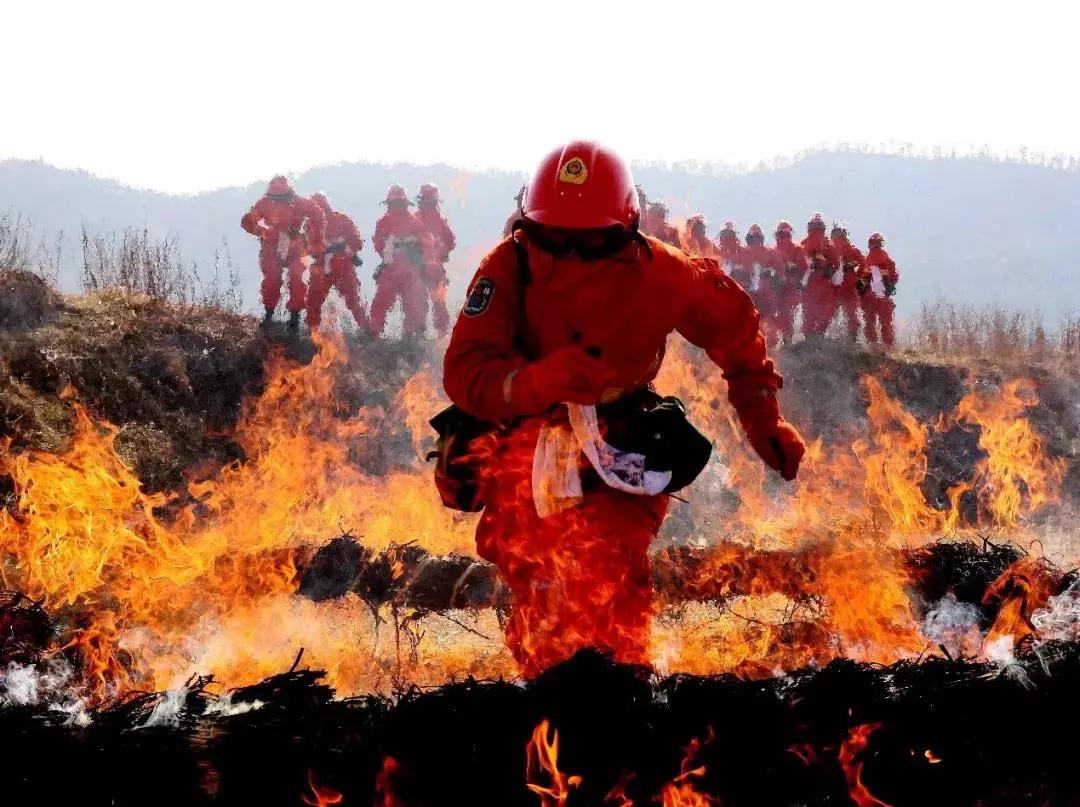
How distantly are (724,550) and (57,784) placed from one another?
4.07 meters

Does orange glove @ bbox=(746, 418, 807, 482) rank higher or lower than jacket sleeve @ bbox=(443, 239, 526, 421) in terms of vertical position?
lower

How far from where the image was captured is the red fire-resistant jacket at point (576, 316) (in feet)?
10.2

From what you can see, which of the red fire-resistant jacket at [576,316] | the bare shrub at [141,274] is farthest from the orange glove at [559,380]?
the bare shrub at [141,274]

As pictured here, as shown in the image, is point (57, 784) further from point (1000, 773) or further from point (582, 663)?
point (1000, 773)

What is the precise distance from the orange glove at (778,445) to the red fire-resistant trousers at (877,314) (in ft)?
43.2

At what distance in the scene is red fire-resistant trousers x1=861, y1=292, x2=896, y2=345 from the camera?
634 inches

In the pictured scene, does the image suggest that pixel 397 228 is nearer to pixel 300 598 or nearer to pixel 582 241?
pixel 300 598

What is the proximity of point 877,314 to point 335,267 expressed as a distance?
904cm

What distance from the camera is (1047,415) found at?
52.0ft

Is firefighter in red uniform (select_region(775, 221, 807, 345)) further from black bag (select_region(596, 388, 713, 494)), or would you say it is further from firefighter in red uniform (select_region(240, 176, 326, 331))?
black bag (select_region(596, 388, 713, 494))

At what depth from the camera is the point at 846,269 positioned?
15625 millimetres

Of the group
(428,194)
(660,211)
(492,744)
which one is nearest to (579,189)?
(492,744)

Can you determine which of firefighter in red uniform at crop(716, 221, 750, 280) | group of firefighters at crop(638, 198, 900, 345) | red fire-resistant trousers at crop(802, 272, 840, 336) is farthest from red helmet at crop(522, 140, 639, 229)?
red fire-resistant trousers at crop(802, 272, 840, 336)

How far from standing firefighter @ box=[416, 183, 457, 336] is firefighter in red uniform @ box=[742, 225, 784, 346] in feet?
16.0
